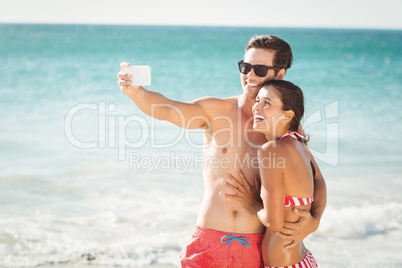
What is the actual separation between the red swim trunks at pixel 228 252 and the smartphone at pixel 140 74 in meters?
0.99

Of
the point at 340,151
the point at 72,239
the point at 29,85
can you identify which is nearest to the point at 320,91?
the point at 340,151

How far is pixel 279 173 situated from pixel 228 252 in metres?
0.61

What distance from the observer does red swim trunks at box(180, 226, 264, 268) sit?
2.87 m

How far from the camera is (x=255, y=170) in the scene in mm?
2963

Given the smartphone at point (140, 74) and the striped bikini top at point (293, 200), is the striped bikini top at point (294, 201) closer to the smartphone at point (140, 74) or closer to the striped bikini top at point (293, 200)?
the striped bikini top at point (293, 200)

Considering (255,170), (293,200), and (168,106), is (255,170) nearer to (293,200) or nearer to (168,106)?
(293,200)

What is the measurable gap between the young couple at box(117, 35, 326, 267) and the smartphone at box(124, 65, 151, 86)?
0.11 ft

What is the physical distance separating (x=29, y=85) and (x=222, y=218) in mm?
14549

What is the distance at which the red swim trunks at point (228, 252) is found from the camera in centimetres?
287

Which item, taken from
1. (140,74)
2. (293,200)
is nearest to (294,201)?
(293,200)

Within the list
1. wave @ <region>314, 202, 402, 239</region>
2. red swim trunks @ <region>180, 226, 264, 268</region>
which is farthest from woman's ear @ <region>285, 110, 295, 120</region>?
wave @ <region>314, 202, 402, 239</region>

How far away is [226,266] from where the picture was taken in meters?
2.88

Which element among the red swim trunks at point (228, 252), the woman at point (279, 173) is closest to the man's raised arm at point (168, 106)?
the woman at point (279, 173)

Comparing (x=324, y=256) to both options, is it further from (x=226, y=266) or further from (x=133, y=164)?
(x=133, y=164)
